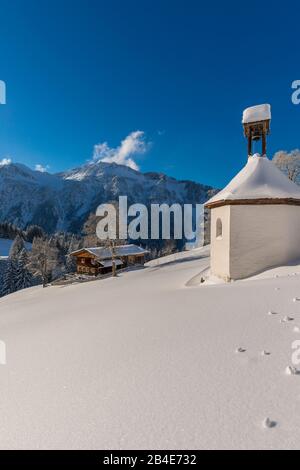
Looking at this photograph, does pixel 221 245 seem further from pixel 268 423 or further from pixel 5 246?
pixel 5 246

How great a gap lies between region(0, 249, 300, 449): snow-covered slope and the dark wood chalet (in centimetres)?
3112

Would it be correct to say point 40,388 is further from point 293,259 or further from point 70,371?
point 293,259

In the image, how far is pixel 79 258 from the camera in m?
40.4

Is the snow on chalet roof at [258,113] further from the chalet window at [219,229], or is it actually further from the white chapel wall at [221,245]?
the chalet window at [219,229]

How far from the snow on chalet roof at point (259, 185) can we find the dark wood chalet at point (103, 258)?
23.9m

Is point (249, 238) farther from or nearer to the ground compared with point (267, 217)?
nearer to the ground

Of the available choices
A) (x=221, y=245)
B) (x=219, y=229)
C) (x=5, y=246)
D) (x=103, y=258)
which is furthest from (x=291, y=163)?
(x=5, y=246)

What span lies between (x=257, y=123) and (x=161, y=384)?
16.1 meters

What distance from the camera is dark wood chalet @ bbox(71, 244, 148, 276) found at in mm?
37125

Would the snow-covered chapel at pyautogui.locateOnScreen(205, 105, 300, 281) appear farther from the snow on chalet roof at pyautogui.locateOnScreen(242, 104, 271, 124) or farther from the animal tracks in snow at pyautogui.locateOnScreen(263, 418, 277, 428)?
the animal tracks in snow at pyautogui.locateOnScreen(263, 418, 277, 428)

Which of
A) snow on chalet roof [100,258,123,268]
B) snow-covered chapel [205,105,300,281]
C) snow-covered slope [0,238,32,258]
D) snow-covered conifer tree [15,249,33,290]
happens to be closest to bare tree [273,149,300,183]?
snow-covered chapel [205,105,300,281]

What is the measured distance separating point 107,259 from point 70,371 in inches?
1415

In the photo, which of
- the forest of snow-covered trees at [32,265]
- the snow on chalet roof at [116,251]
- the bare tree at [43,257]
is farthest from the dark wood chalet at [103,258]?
the forest of snow-covered trees at [32,265]
